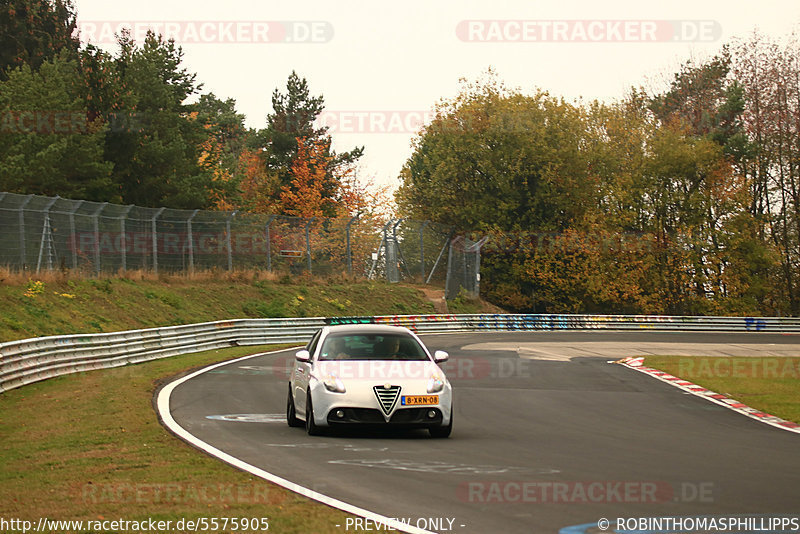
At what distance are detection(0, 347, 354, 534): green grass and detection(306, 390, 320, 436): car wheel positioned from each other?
1.70m

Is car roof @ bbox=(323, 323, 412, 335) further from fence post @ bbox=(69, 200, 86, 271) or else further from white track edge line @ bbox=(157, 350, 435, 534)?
fence post @ bbox=(69, 200, 86, 271)

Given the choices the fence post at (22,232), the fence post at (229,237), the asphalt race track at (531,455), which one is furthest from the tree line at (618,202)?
the asphalt race track at (531,455)

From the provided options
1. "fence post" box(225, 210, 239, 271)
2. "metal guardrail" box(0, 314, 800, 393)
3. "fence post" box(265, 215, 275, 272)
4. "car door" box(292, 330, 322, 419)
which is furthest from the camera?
"fence post" box(265, 215, 275, 272)

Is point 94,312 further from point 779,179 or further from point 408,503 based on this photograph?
point 779,179

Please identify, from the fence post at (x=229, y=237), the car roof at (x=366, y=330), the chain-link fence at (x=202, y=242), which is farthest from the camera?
the fence post at (x=229, y=237)

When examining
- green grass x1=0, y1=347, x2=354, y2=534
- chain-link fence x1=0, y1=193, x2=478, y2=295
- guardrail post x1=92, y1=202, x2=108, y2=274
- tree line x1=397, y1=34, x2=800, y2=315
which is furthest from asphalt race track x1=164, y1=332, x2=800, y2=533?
tree line x1=397, y1=34, x2=800, y2=315

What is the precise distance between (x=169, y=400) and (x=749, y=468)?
32.3ft

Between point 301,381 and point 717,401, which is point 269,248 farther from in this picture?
point 301,381

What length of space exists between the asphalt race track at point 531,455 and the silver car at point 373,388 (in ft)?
1.02

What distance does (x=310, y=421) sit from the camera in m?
12.4

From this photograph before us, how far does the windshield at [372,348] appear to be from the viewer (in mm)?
13133

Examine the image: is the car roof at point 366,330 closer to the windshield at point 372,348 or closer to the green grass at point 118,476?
the windshield at point 372,348

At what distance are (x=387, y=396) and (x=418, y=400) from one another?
386 mm

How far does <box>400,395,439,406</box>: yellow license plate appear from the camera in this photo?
39.5ft
